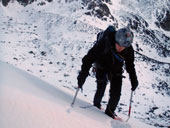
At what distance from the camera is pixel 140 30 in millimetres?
32312

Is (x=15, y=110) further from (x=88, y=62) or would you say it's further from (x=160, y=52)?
(x=160, y=52)

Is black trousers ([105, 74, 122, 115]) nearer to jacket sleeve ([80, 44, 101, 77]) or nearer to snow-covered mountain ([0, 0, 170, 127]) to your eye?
jacket sleeve ([80, 44, 101, 77])

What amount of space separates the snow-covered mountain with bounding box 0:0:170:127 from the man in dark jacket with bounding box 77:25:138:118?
7.41 ft

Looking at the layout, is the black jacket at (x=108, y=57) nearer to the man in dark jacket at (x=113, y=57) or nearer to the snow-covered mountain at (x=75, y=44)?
the man in dark jacket at (x=113, y=57)

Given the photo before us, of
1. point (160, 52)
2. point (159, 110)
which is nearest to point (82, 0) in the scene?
point (160, 52)

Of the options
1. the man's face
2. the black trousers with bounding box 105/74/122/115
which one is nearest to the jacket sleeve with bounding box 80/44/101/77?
the man's face

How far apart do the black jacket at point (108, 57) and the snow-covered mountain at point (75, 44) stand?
2.28 m

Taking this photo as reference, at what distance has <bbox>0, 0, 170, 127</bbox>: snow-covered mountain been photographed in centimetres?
1116

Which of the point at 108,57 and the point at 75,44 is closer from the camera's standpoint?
the point at 108,57

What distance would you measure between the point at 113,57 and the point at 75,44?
1396 centimetres

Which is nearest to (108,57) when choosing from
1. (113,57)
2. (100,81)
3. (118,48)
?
(113,57)

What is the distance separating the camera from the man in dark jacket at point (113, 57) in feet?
10.9

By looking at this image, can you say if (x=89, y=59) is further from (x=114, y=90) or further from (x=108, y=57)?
(x=114, y=90)

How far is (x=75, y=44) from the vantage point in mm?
17375
